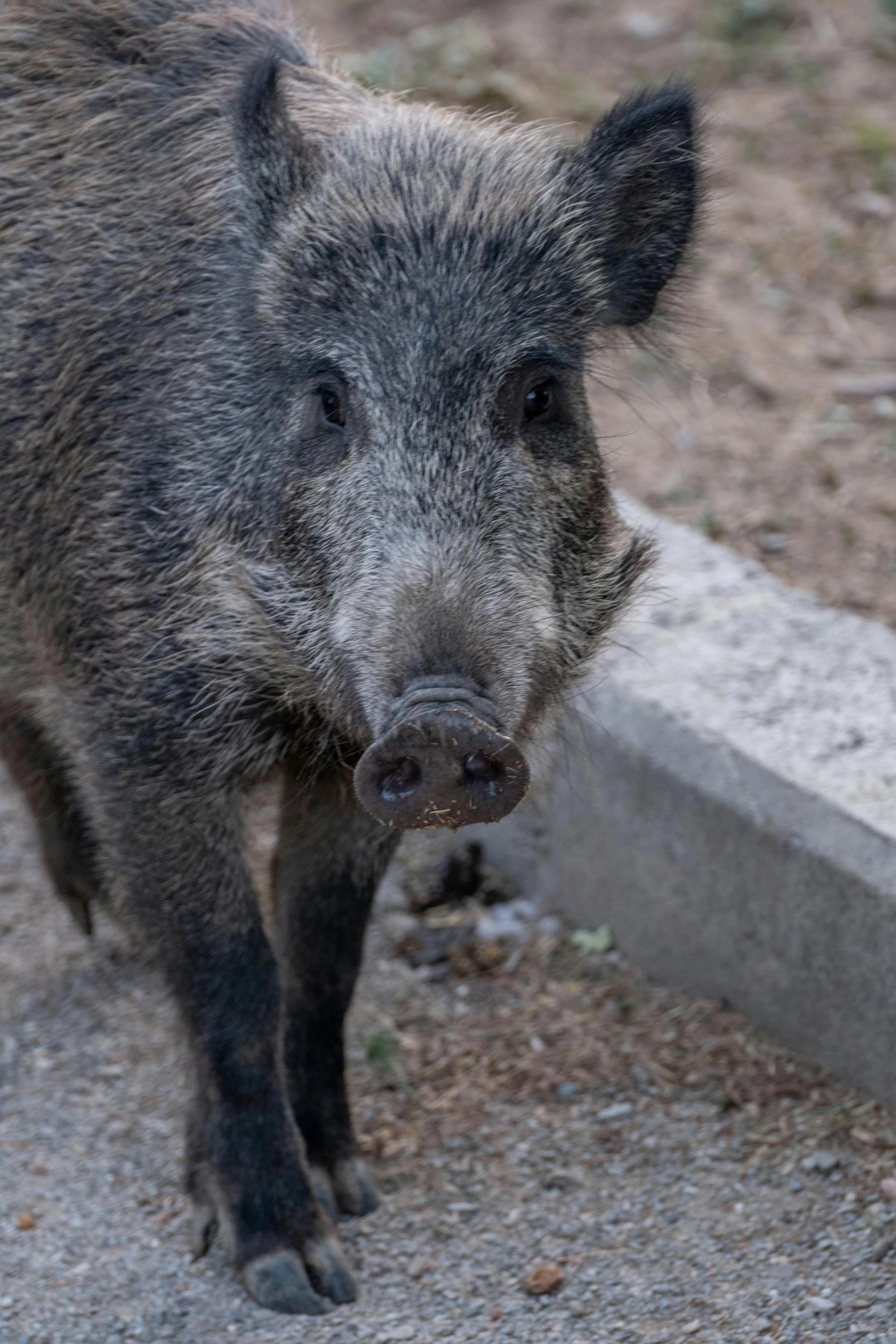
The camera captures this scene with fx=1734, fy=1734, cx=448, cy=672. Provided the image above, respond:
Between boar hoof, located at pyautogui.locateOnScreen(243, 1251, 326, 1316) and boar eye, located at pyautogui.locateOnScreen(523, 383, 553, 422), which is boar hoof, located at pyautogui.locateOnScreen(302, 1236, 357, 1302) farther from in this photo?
boar eye, located at pyautogui.locateOnScreen(523, 383, 553, 422)

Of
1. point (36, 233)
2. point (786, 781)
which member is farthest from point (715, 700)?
point (36, 233)

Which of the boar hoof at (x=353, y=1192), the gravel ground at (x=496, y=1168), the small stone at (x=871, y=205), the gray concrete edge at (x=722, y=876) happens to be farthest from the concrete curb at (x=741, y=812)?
the small stone at (x=871, y=205)

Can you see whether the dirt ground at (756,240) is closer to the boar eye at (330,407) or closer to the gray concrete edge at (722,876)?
the boar eye at (330,407)

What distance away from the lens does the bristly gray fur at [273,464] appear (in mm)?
3156

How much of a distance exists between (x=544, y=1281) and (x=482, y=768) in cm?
123

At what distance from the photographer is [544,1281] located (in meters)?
3.38

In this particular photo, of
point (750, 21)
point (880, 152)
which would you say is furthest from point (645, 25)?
point (880, 152)

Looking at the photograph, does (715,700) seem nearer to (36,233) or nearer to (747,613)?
(747,613)

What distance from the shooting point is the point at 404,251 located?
127 inches

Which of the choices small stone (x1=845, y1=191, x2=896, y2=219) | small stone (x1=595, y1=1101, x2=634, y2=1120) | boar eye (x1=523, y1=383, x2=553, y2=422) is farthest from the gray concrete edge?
small stone (x1=845, y1=191, x2=896, y2=219)

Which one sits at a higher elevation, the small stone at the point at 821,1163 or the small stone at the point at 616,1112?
the small stone at the point at 821,1163

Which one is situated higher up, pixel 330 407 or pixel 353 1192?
pixel 330 407

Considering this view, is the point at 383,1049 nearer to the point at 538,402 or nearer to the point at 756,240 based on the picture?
the point at 538,402

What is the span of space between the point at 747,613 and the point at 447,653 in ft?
6.40
